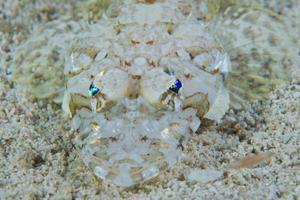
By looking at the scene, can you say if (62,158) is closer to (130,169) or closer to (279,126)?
(130,169)

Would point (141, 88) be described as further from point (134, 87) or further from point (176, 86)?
point (176, 86)

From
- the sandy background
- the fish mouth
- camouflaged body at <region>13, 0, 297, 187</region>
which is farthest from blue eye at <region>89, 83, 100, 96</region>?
the sandy background

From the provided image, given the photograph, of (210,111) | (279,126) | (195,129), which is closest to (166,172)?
(195,129)

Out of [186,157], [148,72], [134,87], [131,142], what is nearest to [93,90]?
[134,87]

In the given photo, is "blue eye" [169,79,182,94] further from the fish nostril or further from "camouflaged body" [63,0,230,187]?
the fish nostril

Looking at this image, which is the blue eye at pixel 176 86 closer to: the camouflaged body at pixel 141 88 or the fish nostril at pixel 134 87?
the camouflaged body at pixel 141 88

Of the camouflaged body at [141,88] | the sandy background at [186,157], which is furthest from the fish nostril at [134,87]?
the sandy background at [186,157]
